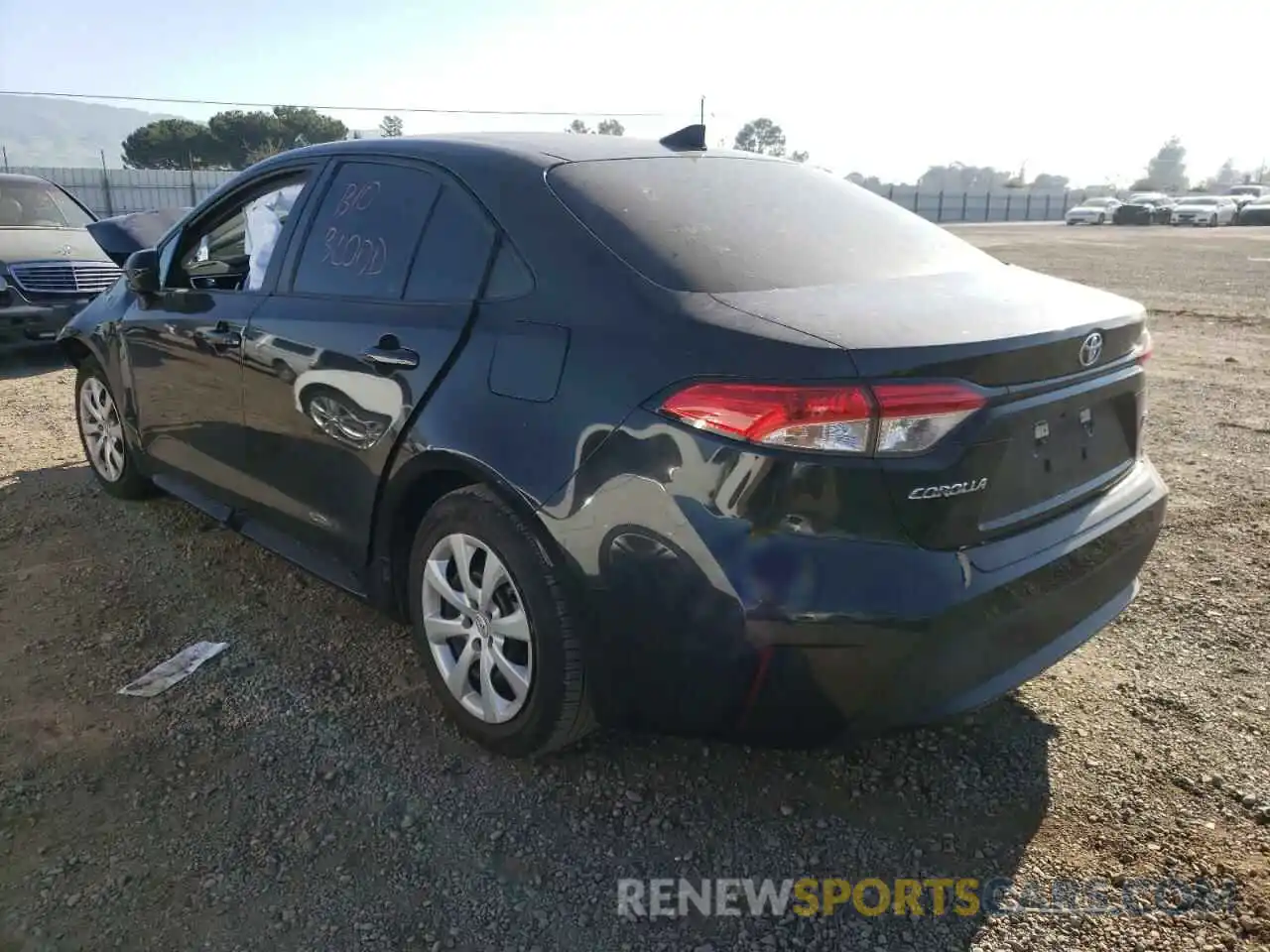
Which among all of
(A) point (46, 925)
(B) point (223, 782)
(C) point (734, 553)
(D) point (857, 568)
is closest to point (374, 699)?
(B) point (223, 782)

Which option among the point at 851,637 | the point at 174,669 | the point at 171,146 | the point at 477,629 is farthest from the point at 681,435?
the point at 171,146

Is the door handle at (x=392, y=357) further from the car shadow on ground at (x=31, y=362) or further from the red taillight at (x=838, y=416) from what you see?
the car shadow on ground at (x=31, y=362)

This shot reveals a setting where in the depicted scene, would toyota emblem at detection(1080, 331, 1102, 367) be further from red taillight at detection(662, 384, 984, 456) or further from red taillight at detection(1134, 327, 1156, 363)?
red taillight at detection(662, 384, 984, 456)

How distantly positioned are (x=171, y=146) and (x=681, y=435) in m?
56.5

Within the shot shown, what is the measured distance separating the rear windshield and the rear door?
39cm

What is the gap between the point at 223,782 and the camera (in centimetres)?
261

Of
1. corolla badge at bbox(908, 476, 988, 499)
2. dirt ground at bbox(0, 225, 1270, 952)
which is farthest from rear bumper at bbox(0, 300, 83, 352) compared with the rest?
corolla badge at bbox(908, 476, 988, 499)

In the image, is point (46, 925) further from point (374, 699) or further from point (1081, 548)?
point (1081, 548)

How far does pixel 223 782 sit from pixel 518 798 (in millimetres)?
819

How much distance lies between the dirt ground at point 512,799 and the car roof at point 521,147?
1.67m

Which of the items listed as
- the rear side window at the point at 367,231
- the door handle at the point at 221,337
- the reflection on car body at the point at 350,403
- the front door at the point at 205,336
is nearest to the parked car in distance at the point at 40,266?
the front door at the point at 205,336

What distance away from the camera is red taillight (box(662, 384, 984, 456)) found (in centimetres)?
198

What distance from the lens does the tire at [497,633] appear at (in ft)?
7.82

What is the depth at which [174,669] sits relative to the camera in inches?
126
